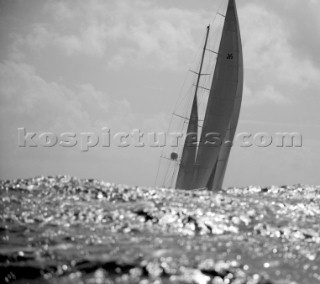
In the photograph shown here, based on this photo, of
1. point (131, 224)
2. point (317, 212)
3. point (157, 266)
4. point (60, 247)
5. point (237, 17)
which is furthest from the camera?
point (237, 17)

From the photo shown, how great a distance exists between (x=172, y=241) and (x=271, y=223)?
432 cm

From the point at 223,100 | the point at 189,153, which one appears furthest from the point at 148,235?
the point at 189,153

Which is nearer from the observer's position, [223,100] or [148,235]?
[148,235]

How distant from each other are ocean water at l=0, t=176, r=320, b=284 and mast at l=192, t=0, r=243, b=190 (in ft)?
110

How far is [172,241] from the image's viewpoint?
12266 mm

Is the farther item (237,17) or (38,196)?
(237,17)

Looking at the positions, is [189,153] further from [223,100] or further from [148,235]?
[148,235]

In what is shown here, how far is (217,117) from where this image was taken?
5312 centimetres

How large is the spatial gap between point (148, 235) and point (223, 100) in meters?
41.0

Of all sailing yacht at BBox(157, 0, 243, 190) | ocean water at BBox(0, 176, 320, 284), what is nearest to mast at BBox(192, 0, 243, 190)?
sailing yacht at BBox(157, 0, 243, 190)

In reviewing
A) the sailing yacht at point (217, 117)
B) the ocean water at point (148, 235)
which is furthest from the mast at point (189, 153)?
the ocean water at point (148, 235)

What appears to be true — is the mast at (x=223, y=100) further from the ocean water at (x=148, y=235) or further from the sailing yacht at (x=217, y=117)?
the ocean water at (x=148, y=235)

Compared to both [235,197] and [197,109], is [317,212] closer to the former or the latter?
[235,197]

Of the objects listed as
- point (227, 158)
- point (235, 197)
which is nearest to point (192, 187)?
point (227, 158)
